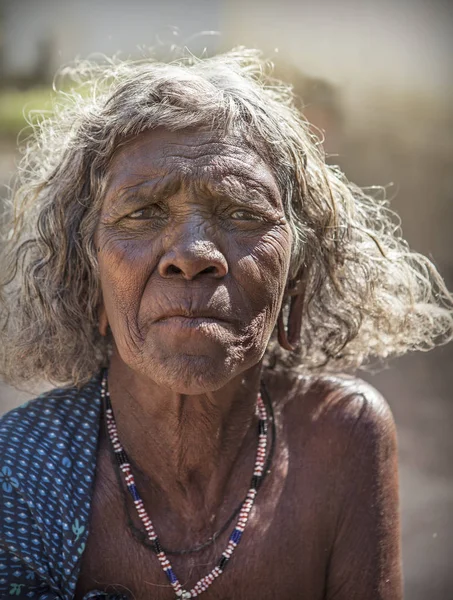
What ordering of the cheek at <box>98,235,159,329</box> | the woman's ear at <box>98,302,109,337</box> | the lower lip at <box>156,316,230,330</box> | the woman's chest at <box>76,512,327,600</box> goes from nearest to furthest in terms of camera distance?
the lower lip at <box>156,316,230,330</box>, the cheek at <box>98,235,159,329</box>, the woman's chest at <box>76,512,327,600</box>, the woman's ear at <box>98,302,109,337</box>

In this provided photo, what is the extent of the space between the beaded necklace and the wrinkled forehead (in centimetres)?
85

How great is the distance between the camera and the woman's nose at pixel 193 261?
2.51 m

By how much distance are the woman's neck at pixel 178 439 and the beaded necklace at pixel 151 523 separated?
0.12ft

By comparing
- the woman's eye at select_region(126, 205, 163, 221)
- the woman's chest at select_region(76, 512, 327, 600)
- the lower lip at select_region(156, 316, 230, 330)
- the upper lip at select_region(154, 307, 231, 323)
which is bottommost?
the woman's chest at select_region(76, 512, 327, 600)

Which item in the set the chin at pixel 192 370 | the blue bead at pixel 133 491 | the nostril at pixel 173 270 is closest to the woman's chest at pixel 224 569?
the blue bead at pixel 133 491

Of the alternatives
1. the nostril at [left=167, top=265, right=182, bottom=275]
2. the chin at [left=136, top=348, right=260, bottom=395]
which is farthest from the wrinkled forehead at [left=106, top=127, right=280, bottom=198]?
the chin at [left=136, top=348, right=260, bottom=395]

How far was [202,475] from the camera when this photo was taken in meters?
2.95

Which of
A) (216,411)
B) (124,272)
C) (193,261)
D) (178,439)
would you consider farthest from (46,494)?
(193,261)

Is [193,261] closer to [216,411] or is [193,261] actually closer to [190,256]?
[190,256]

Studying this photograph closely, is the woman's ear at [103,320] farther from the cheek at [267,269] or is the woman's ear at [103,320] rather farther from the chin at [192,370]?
the cheek at [267,269]

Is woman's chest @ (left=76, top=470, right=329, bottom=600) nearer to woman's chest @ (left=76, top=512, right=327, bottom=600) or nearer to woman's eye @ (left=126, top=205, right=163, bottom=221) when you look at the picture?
woman's chest @ (left=76, top=512, right=327, bottom=600)

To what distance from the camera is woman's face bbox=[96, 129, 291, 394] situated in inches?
99.4

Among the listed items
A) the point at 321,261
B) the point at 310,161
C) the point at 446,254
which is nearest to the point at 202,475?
the point at 321,261

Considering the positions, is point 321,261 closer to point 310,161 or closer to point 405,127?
point 310,161
